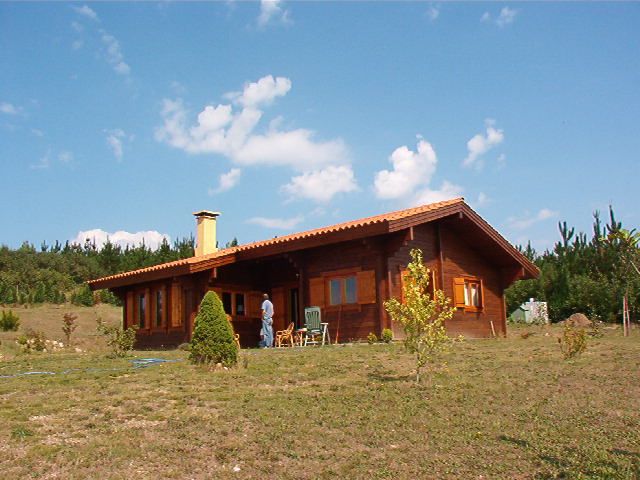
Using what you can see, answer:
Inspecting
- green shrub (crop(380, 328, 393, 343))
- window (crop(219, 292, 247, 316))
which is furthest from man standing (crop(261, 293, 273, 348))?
green shrub (crop(380, 328, 393, 343))

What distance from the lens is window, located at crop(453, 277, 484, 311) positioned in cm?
2056

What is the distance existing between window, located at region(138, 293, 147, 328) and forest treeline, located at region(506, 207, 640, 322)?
17.8 metres

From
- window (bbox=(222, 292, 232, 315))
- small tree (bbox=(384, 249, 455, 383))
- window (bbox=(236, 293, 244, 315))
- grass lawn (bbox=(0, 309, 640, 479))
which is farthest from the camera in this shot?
window (bbox=(236, 293, 244, 315))

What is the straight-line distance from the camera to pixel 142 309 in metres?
24.4

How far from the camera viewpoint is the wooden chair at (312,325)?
18598 mm

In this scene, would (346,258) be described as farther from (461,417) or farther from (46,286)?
(46,286)

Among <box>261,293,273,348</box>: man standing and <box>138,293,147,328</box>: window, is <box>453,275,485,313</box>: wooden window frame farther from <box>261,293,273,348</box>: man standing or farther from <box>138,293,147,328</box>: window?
<box>138,293,147,328</box>: window

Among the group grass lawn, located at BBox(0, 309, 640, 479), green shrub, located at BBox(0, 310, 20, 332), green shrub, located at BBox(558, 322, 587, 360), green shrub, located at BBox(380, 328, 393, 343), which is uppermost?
green shrub, located at BBox(0, 310, 20, 332)

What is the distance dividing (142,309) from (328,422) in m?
17.2

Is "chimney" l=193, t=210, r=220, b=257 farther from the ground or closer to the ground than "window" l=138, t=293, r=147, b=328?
farther from the ground

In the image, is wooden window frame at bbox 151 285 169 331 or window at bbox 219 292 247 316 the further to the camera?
wooden window frame at bbox 151 285 169 331

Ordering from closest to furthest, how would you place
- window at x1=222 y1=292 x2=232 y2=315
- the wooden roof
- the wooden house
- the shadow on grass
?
the shadow on grass, the wooden roof, the wooden house, window at x1=222 y1=292 x2=232 y2=315

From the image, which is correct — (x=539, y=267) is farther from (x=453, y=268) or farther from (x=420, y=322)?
(x=420, y=322)

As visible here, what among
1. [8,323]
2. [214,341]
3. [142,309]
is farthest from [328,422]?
[8,323]
